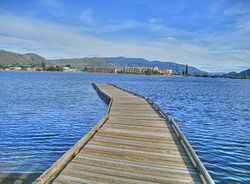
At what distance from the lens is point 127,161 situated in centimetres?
815

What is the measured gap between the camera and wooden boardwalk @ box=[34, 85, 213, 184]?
22.4ft

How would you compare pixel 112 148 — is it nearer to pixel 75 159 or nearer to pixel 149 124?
pixel 75 159

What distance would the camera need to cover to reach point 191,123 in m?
21.1

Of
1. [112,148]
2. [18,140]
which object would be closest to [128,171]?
[112,148]

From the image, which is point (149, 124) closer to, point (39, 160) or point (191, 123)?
point (39, 160)

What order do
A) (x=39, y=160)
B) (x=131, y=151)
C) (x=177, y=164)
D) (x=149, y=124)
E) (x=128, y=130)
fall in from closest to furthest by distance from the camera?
(x=177, y=164) < (x=131, y=151) < (x=39, y=160) < (x=128, y=130) < (x=149, y=124)

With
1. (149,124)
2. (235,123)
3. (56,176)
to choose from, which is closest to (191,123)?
(235,123)

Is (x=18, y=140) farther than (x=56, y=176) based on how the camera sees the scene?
Yes

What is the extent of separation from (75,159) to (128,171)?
160 centimetres

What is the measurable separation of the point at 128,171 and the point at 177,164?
4.83ft

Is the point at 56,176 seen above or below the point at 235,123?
above

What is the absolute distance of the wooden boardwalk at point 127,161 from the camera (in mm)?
6816

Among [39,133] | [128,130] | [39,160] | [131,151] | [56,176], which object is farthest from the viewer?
[39,133]

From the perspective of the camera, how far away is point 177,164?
800 centimetres
